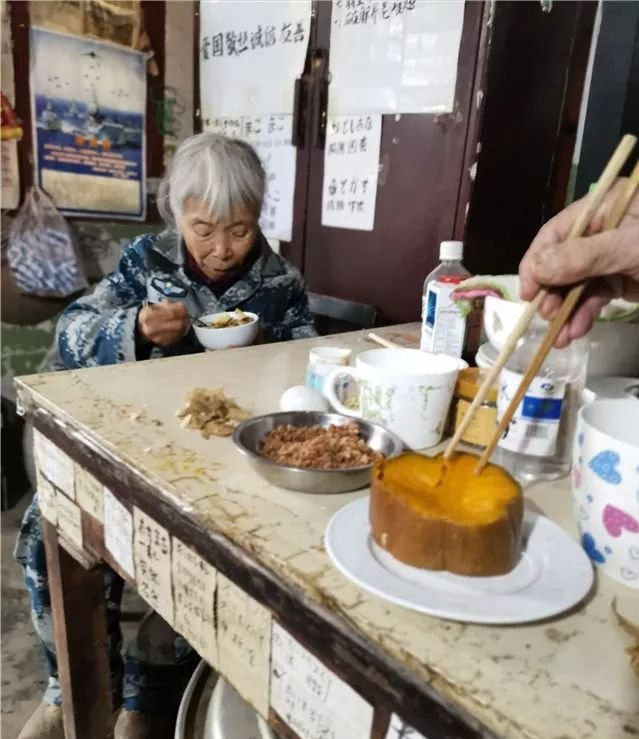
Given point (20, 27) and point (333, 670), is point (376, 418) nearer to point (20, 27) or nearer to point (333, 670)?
point (333, 670)

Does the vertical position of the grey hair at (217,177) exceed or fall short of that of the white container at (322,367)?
it exceeds it

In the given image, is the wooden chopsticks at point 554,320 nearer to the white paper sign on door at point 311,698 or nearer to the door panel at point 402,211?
the white paper sign on door at point 311,698

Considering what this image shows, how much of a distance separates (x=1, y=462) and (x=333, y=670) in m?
1.93

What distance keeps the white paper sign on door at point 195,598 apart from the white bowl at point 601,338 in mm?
461

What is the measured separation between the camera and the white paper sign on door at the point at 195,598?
61 centimetres

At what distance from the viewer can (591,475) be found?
1.71 feet

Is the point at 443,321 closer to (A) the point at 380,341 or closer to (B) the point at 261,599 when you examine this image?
(A) the point at 380,341

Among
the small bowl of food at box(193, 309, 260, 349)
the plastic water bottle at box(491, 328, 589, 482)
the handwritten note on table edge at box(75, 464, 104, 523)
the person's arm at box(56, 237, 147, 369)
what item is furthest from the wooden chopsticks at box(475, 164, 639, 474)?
the person's arm at box(56, 237, 147, 369)

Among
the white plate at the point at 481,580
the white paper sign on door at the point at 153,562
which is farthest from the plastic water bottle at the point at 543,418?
the white paper sign on door at the point at 153,562

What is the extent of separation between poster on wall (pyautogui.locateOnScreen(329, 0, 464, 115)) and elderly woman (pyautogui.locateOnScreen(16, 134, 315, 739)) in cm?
49

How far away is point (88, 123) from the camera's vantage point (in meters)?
2.08

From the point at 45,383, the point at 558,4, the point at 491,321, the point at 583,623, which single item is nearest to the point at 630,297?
the point at 491,321

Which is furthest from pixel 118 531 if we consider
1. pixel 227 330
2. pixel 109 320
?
pixel 109 320

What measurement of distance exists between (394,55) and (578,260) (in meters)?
1.26
